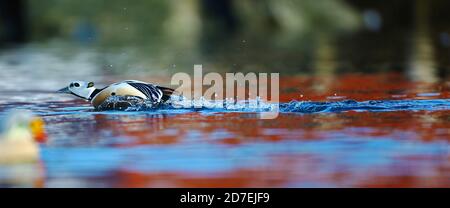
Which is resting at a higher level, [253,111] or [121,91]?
[121,91]

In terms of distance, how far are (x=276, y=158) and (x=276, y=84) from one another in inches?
176

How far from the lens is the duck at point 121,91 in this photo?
334 inches

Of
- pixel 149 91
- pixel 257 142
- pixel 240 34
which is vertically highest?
pixel 240 34

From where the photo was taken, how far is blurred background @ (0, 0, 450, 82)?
14164 millimetres

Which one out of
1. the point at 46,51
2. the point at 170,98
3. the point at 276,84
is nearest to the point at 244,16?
the point at 46,51

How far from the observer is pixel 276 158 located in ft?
21.3

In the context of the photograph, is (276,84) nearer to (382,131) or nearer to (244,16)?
(382,131)

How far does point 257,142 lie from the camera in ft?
23.2

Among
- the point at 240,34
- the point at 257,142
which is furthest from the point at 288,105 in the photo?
the point at 240,34

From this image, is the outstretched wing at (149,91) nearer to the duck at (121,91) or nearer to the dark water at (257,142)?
the duck at (121,91)

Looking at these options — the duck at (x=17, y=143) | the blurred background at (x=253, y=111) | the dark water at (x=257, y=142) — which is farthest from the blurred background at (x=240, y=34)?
the duck at (x=17, y=143)

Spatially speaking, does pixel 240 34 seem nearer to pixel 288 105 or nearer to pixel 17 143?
pixel 288 105

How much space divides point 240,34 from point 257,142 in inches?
569
